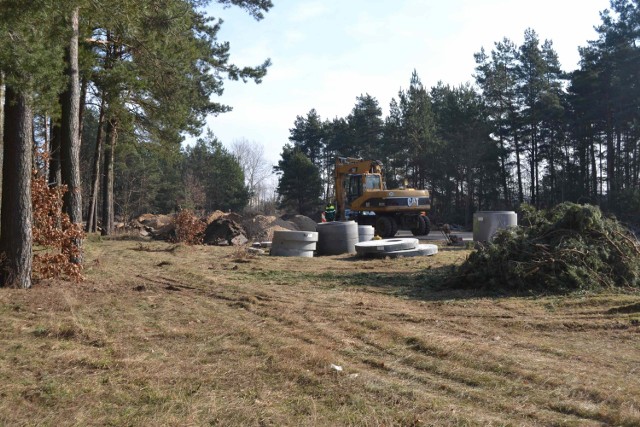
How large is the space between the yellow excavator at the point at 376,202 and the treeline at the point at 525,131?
42.0ft

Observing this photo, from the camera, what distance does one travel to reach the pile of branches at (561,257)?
31.6ft

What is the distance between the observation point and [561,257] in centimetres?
984

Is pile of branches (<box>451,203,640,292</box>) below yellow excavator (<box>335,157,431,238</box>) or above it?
below

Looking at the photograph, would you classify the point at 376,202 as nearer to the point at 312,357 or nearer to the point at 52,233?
the point at 52,233

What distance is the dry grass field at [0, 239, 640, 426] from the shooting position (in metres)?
4.08

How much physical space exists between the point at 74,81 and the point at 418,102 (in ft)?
132

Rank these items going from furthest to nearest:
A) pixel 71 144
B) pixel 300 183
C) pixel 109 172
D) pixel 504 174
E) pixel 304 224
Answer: pixel 300 183 → pixel 504 174 → pixel 304 224 → pixel 109 172 → pixel 71 144

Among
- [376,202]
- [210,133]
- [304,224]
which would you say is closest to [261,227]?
[304,224]

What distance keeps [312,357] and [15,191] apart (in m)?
A: 5.92

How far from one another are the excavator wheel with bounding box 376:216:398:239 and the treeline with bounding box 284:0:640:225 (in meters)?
14.1

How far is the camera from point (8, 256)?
890 cm

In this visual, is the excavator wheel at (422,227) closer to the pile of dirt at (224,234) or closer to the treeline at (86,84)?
the pile of dirt at (224,234)

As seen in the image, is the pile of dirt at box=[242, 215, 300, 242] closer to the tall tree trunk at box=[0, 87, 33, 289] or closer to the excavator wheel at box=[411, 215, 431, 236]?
the excavator wheel at box=[411, 215, 431, 236]

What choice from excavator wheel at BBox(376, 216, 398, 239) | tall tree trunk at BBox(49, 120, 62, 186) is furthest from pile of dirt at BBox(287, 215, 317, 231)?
tall tree trunk at BBox(49, 120, 62, 186)
